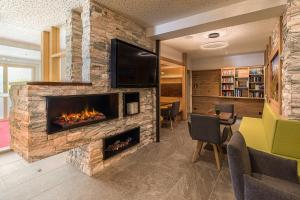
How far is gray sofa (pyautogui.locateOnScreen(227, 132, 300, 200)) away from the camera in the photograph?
1171 mm

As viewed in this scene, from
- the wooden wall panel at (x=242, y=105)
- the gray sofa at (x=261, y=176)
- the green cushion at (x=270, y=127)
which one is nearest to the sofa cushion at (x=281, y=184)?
the gray sofa at (x=261, y=176)

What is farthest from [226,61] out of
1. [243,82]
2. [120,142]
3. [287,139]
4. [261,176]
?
[261,176]

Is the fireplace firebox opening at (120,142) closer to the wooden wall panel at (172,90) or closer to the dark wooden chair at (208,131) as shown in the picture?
the dark wooden chair at (208,131)

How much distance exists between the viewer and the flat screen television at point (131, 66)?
8.69ft

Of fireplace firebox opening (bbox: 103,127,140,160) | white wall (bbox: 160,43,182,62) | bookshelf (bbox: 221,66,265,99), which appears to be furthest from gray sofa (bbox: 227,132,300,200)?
bookshelf (bbox: 221,66,265,99)

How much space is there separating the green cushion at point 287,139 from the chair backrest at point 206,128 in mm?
740

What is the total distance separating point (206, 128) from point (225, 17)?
5.83ft

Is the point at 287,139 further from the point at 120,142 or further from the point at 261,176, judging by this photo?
the point at 120,142

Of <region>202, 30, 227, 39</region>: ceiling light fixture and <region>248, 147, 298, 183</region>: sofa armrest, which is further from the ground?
<region>202, 30, 227, 39</region>: ceiling light fixture

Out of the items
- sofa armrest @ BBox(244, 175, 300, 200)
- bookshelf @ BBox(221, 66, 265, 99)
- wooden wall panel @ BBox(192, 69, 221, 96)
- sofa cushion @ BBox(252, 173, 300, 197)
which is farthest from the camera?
wooden wall panel @ BBox(192, 69, 221, 96)

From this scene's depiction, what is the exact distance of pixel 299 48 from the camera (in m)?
2.10

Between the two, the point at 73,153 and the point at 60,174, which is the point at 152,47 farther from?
the point at 60,174

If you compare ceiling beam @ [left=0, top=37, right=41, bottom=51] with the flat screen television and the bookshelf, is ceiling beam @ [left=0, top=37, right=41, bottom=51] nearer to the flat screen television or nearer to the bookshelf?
the flat screen television

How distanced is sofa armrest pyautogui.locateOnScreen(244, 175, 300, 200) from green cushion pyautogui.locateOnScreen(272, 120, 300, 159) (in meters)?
1.06
